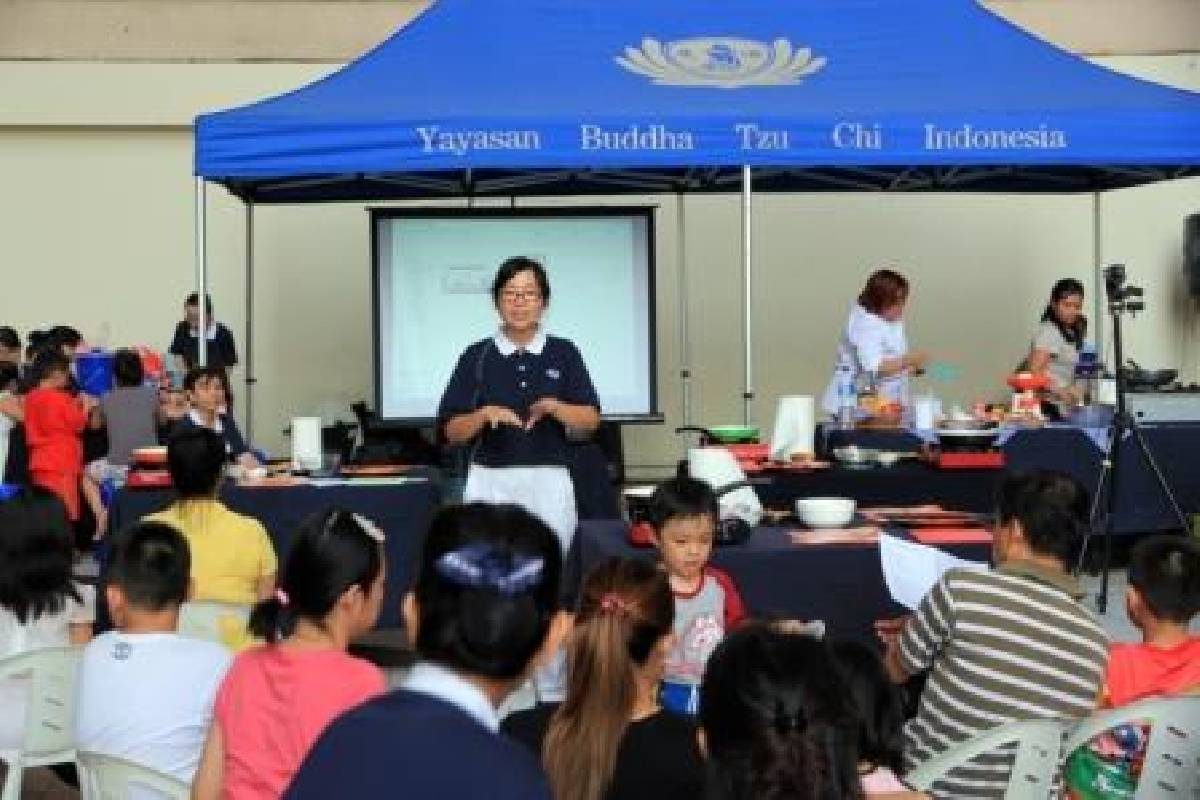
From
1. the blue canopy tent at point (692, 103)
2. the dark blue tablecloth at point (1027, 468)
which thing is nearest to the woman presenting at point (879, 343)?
the blue canopy tent at point (692, 103)

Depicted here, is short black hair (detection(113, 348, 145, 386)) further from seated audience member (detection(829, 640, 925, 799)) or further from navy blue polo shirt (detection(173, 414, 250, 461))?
seated audience member (detection(829, 640, 925, 799))

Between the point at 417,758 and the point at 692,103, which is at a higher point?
the point at 692,103

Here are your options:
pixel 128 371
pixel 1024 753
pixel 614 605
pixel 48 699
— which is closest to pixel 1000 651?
pixel 1024 753

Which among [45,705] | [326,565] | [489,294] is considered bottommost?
[45,705]

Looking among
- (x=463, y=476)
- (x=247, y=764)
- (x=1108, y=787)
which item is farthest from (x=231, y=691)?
(x=463, y=476)

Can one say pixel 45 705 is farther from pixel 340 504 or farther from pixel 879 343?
pixel 879 343

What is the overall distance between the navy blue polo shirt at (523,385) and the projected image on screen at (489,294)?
2593 millimetres

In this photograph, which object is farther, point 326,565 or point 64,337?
point 64,337

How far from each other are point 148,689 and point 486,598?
146 cm

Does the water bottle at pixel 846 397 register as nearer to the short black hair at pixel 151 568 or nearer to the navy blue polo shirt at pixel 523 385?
the navy blue polo shirt at pixel 523 385

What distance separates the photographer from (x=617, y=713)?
2213 millimetres

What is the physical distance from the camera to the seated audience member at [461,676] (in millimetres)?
1297

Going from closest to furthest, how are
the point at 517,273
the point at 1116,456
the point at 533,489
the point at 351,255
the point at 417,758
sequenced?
the point at 417,758
the point at 533,489
the point at 517,273
the point at 1116,456
the point at 351,255

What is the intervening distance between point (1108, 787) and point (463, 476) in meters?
2.63
